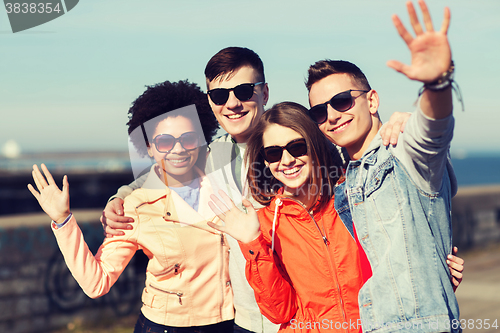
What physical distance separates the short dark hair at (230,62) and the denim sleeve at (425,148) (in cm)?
131

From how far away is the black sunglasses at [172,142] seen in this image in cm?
304

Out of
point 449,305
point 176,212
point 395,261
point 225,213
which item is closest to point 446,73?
point 395,261

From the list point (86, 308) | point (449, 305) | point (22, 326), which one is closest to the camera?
point (449, 305)

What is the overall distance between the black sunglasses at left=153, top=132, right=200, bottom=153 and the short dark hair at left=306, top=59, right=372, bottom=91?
95 cm

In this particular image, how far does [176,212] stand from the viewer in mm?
3018

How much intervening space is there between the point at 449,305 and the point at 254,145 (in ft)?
4.84

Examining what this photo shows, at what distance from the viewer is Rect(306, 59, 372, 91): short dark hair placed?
2701mm

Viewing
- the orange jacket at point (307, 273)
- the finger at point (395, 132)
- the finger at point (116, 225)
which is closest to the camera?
the finger at point (395, 132)

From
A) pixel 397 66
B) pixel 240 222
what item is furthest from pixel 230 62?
pixel 397 66

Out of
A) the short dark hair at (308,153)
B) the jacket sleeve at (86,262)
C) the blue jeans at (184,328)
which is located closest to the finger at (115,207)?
the jacket sleeve at (86,262)

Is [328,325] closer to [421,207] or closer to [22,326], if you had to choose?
[421,207]

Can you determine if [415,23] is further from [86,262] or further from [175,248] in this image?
[86,262]

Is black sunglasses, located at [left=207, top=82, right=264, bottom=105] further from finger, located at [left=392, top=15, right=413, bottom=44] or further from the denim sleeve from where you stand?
finger, located at [left=392, top=15, right=413, bottom=44]

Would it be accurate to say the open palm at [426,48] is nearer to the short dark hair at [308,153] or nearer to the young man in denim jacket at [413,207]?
the young man in denim jacket at [413,207]
